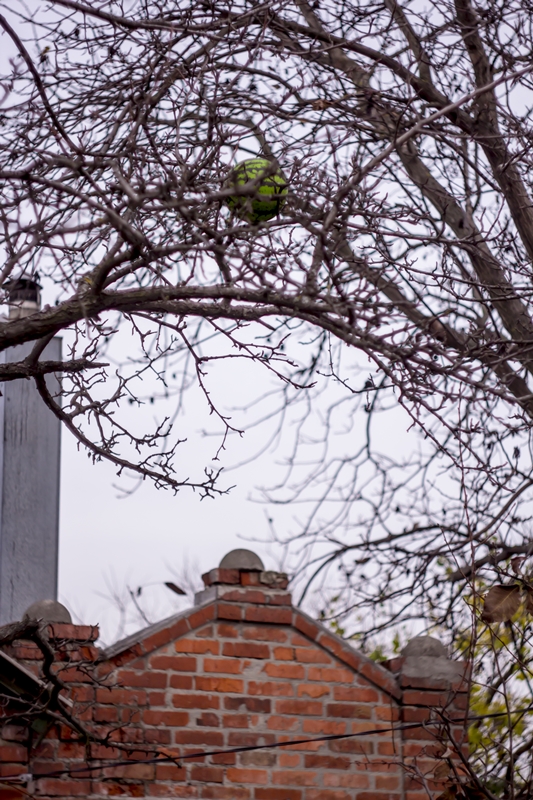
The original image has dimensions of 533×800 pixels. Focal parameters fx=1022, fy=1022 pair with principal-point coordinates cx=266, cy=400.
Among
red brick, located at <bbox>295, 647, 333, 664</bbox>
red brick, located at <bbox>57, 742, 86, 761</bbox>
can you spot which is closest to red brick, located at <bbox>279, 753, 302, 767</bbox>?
red brick, located at <bbox>295, 647, 333, 664</bbox>

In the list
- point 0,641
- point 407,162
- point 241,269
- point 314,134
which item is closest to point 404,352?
point 241,269

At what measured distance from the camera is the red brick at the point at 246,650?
504cm

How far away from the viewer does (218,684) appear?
498cm

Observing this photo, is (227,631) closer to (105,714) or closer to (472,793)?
(105,714)

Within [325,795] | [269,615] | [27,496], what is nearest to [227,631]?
[269,615]

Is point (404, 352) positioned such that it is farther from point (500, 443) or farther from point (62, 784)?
point (500, 443)

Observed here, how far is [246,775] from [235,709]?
1.00 feet

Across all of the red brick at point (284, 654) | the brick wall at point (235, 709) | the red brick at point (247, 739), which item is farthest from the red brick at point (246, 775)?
the red brick at point (284, 654)

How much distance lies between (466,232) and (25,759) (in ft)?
Result: 15.5

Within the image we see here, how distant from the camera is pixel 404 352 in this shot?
3.31 m

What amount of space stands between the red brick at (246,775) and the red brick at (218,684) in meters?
0.37

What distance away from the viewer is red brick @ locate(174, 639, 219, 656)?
4957 mm

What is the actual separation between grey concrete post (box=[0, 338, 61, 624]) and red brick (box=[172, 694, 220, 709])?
2151mm

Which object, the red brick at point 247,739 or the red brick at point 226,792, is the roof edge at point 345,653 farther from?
the red brick at point 226,792
